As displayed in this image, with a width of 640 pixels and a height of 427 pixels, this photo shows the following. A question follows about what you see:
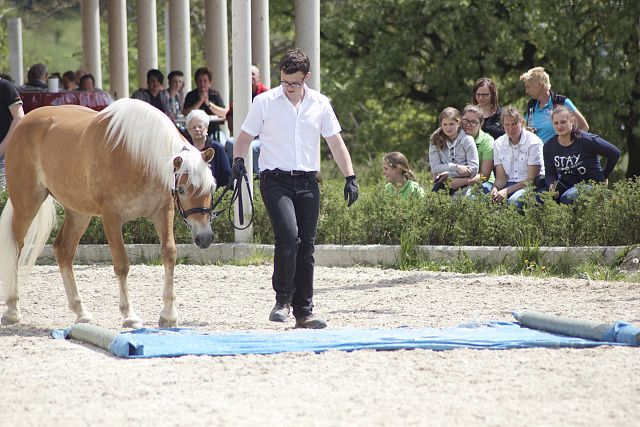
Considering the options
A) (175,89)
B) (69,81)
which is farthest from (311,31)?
(69,81)

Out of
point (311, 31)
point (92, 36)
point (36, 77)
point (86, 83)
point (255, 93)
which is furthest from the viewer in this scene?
point (92, 36)

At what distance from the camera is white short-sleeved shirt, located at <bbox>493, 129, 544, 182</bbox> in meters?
12.4

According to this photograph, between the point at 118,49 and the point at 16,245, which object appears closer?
the point at 16,245

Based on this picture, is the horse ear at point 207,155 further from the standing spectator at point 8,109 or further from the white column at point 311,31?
the white column at point 311,31

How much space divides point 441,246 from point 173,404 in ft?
21.5

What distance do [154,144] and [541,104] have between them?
221 inches

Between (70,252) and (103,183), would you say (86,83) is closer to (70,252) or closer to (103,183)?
(70,252)

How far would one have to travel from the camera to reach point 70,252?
31.3 ft

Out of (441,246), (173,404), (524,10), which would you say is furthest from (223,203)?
(524,10)

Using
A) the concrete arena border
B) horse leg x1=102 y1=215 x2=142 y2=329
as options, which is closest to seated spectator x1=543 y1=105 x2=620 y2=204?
the concrete arena border

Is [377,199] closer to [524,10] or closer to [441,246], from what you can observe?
[441,246]

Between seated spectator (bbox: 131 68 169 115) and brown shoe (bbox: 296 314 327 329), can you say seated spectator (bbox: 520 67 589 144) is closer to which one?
brown shoe (bbox: 296 314 327 329)

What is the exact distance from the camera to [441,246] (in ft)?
39.9

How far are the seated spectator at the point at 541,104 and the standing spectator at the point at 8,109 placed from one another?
5.20 meters
